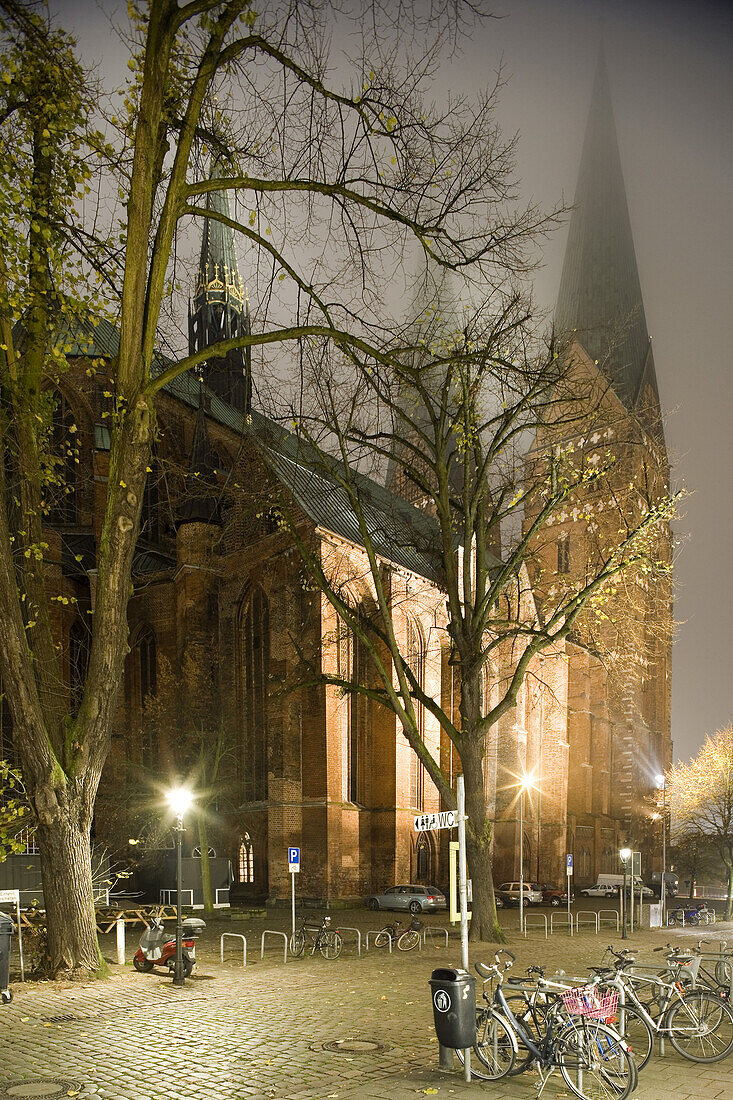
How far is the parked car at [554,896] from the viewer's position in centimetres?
4328

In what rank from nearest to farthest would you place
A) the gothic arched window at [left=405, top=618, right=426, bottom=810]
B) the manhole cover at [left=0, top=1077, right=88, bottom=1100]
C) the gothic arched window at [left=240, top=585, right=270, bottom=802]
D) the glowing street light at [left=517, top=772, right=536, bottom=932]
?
the manhole cover at [left=0, top=1077, right=88, bottom=1100]
the glowing street light at [left=517, top=772, right=536, bottom=932]
the gothic arched window at [left=240, top=585, right=270, bottom=802]
the gothic arched window at [left=405, top=618, right=426, bottom=810]

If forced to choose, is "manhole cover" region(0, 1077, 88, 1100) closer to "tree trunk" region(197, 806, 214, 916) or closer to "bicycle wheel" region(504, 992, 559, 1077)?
"bicycle wheel" region(504, 992, 559, 1077)

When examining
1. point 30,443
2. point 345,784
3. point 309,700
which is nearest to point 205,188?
point 30,443

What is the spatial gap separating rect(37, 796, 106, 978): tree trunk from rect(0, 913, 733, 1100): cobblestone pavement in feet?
1.30

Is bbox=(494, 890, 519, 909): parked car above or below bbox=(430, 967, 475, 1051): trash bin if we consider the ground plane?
below

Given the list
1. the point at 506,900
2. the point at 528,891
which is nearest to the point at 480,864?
the point at 506,900

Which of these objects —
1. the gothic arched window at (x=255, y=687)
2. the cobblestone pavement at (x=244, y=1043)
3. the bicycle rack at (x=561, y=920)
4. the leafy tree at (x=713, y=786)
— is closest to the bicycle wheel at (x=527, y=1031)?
the cobblestone pavement at (x=244, y=1043)

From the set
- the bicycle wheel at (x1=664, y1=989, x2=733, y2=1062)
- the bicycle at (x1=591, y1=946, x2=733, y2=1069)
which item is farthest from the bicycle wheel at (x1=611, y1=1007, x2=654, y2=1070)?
the bicycle wheel at (x1=664, y1=989, x2=733, y2=1062)


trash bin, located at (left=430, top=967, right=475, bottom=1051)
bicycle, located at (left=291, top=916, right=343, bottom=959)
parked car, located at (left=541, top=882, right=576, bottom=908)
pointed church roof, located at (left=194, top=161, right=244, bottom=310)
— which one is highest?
pointed church roof, located at (left=194, top=161, right=244, bottom=310)

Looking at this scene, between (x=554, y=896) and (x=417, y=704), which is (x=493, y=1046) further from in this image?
(x=554, y=896)

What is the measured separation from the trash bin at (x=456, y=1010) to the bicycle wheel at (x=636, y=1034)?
1.32m

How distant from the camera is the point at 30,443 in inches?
526

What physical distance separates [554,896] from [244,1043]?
37.6 metres

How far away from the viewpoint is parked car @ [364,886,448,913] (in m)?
31.8
